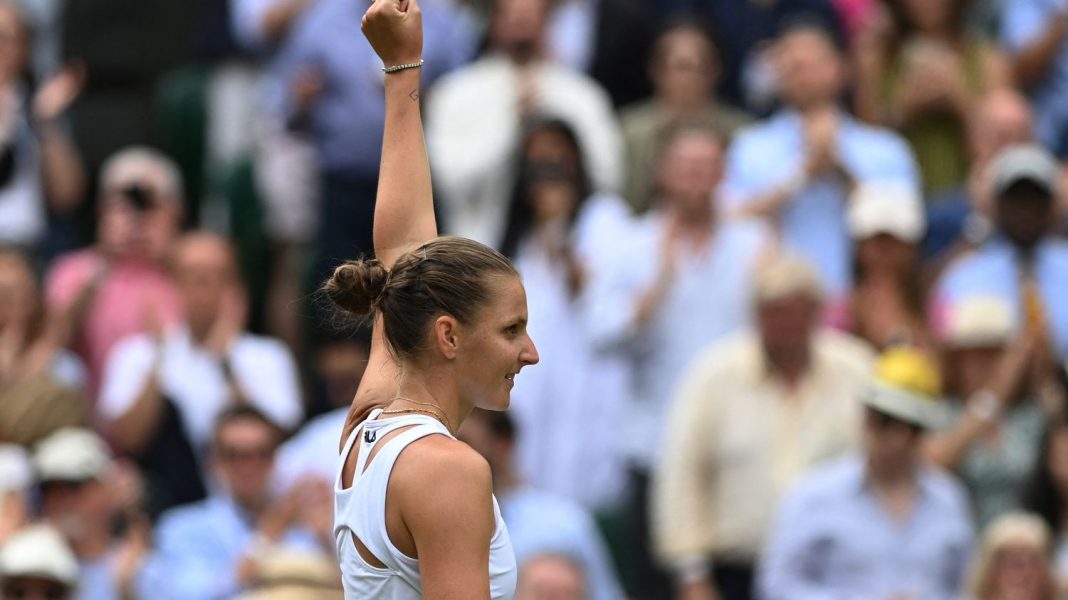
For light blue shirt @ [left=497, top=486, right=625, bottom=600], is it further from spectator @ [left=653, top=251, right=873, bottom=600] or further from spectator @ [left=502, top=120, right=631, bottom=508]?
spectator @ [left=502, top=120, right=631, bottom=508]

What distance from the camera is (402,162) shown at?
397 centimetres

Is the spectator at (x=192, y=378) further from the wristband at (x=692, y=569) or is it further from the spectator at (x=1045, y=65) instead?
the spectator at (x=1045, y=65)

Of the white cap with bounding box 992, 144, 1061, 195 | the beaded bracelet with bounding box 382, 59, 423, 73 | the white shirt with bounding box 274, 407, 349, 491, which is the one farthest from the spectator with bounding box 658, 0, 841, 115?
the beaded bracelet with bounding box 382, 59, 423, 73

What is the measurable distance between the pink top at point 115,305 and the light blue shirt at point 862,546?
289 centimetres

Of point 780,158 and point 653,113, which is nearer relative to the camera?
point 780,158

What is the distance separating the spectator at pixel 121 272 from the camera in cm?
881

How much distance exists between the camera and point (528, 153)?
866cm

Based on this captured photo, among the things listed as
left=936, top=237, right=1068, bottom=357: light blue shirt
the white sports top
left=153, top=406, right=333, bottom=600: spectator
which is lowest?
left=153, top=406, right=333, bottom=600: spectator

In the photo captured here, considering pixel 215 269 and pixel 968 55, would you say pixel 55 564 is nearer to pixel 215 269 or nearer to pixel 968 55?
pixel 215 269

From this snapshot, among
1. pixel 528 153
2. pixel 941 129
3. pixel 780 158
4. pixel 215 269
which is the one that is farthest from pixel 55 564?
pixel 941 129

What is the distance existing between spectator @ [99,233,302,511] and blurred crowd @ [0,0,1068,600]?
1cm

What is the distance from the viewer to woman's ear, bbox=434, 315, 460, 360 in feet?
11.5

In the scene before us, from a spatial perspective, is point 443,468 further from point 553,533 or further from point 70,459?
point 70,459

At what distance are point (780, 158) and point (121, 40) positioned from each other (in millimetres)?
4107
